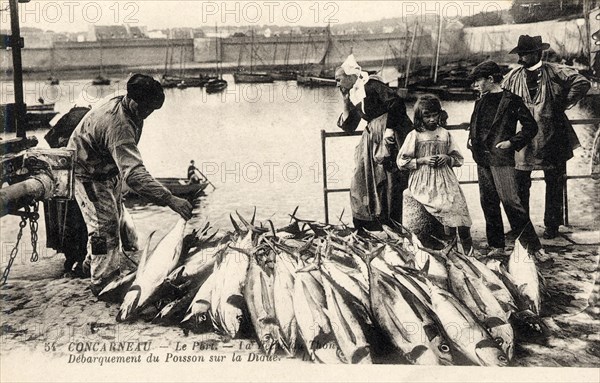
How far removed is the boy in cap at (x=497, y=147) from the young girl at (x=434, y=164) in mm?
161

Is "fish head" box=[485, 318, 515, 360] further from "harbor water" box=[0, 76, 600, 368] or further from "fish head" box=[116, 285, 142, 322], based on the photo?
"fish head" box=[116, 285, 142, 322]

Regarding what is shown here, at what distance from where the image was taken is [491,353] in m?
3.18

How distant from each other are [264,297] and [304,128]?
1073 mm

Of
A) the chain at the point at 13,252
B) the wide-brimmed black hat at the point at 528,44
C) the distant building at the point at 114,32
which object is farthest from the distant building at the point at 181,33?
the wide-brimmed black hat at the point at 528,44

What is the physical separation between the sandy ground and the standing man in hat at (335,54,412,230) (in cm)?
59

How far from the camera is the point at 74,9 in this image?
3.53 m

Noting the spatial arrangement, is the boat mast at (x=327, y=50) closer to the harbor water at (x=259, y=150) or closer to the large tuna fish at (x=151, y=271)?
the harbor water at (x=259, y=150)

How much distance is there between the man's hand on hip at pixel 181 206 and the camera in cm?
334

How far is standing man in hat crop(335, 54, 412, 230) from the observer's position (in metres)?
3.42

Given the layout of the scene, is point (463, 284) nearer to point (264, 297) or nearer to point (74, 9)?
point (264, 297)

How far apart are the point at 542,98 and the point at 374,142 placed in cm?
108

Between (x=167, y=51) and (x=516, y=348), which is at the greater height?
(x=167, y=51)

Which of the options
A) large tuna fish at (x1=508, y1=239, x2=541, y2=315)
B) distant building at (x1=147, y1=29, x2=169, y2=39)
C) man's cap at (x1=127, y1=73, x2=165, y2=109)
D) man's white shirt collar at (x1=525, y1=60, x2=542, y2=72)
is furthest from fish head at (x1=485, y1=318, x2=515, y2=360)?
distant building at (x1=147, y1=29, x2=169, y2=39)

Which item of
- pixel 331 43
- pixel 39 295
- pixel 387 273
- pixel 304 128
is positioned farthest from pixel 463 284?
pixel 39 295
